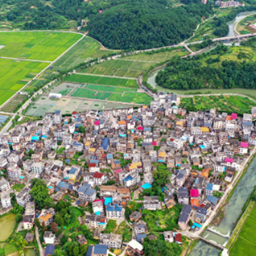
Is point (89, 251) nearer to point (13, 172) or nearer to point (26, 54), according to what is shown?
point (13, 172)

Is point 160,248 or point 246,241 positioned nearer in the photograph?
point 160,248

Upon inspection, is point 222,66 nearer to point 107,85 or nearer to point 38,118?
point 107,85

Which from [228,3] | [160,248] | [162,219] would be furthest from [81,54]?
[228,3]

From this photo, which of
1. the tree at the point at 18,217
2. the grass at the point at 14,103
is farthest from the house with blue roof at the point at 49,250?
the grass at the point at 14,103

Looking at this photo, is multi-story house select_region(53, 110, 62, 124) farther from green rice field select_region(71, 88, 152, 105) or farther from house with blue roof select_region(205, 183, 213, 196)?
house with blue roof select_region(205, 183, 213, 196)

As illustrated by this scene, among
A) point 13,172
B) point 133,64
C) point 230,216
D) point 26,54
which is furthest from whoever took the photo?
point 26,54

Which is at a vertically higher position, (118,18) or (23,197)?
(118,18)

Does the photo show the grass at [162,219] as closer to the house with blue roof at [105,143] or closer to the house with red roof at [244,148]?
the house with blue roof at [105,143]
